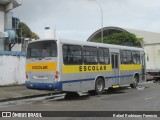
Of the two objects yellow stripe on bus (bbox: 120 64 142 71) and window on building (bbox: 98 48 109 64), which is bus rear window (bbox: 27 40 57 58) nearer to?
window on building (bbox: 98 48 109 64)

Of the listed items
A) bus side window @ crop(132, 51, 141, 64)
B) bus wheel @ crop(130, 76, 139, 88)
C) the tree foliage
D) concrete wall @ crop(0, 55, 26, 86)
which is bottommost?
bus wheel @ crop(130, 76, 139, 88)

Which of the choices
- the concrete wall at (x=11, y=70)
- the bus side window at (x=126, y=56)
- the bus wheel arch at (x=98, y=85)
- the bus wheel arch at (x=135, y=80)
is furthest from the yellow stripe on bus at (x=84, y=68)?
the concrete wall at (x=11, y=70)

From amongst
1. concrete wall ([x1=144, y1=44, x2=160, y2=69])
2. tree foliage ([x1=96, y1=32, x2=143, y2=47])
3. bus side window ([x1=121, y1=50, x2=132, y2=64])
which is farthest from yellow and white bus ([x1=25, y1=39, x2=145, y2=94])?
tree foliage ([x1=96, y1=32, x2=143, y2=47])

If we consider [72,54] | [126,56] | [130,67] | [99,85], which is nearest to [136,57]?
[130,67]

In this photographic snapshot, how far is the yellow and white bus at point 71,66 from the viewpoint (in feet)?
54.5

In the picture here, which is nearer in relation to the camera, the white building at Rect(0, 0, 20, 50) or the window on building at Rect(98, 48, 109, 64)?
the window on building at Rect(98, 48, 109, 64)

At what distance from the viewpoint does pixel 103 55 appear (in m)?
19.9

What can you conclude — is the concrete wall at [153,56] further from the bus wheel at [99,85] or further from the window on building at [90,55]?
the window on building at [90,55]

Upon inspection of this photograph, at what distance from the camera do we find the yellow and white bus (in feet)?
54.5

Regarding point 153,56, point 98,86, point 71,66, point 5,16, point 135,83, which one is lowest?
point 135,83

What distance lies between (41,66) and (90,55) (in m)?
2.93

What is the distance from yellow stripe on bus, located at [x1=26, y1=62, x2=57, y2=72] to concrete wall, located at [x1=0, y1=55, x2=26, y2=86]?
21.9 ft

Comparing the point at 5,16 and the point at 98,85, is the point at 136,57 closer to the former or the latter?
the point at 98,85

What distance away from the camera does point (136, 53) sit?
78.5 feet
